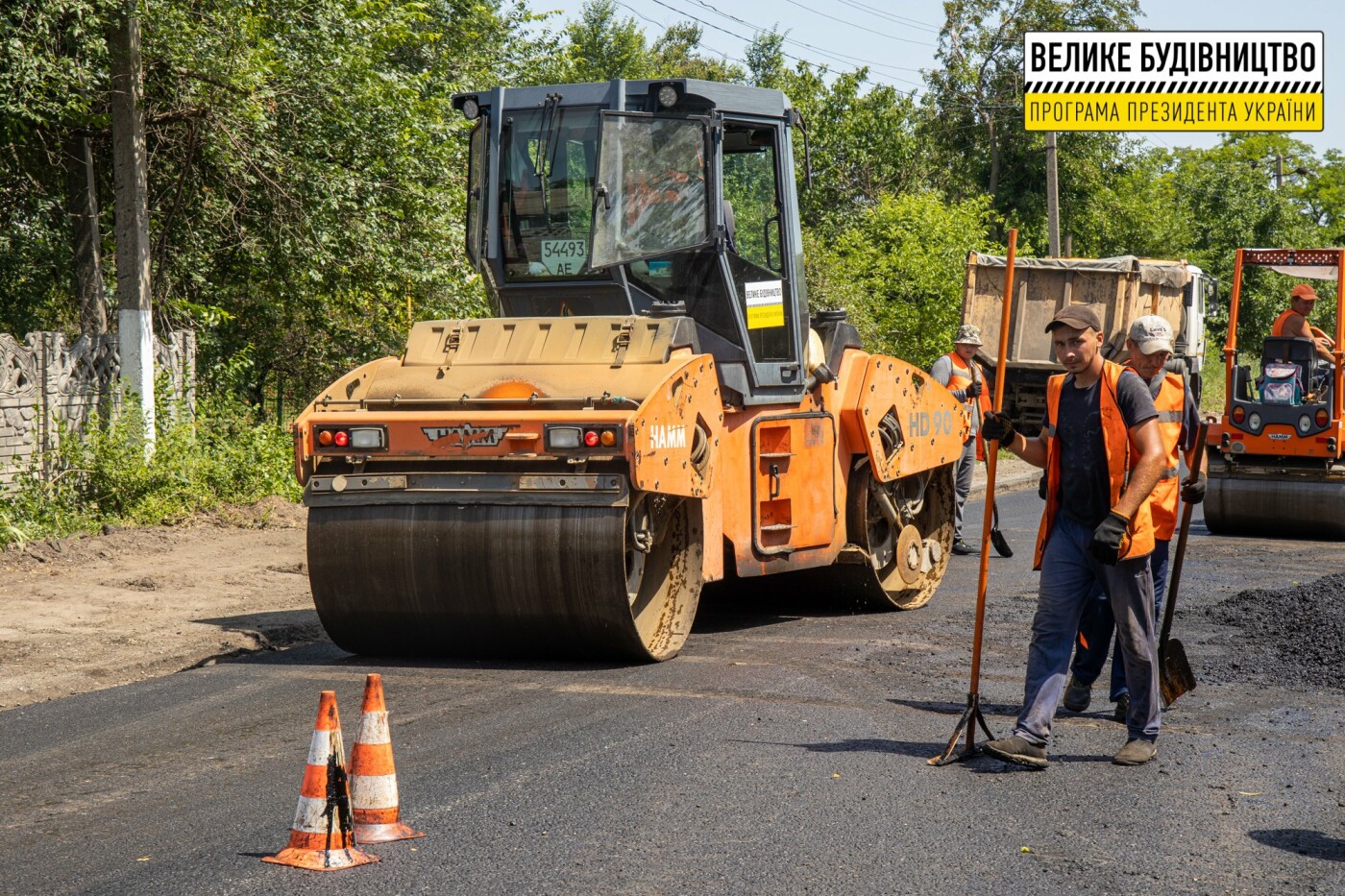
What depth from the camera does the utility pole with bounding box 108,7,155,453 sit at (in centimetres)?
1405

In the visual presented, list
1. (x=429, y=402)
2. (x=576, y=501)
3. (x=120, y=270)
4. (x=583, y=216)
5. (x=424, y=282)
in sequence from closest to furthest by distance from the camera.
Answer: (x=576, y=501) < (x=429, y=402) < (x=583, y=216) < (x=120, y=270) < (x=424, y=282)

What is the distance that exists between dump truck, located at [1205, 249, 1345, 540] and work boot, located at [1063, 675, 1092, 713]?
8043 millimetres

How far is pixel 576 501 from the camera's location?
7371 mm

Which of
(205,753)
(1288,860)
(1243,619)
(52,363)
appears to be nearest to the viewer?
(1288,860)

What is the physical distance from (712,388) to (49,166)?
9552 millimetres

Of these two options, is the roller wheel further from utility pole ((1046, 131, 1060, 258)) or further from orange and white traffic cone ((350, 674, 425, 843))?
utility pole ((1046, 131, 1060, 258))

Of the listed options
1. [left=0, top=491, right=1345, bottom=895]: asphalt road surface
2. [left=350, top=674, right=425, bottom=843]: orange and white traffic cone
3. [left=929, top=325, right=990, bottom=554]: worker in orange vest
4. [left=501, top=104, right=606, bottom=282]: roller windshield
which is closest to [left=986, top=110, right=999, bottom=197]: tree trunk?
[left=929, top=325, right=990, bottom=554]: worker in orange vest

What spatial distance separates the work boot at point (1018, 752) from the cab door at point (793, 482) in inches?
117

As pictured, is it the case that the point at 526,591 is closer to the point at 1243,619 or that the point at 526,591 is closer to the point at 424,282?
the point at 1243,619

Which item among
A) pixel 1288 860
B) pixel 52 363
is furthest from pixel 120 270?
pixel 1288 860

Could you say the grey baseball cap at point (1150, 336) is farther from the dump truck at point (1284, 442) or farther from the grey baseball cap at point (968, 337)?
the dump truck at point (1284, 442)

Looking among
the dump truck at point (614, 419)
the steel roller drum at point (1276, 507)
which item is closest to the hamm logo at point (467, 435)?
the dump truck at point (614, 419)

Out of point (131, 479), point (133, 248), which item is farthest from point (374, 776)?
point (133, 248)

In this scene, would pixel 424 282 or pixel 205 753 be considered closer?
pixel 205 753
